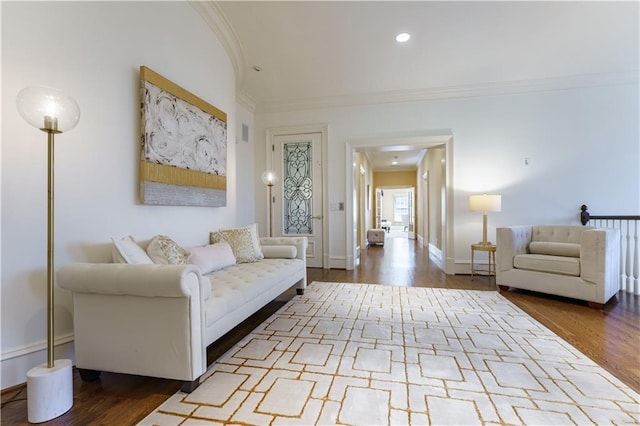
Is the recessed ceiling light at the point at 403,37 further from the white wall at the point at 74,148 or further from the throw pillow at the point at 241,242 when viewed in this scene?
the throw pillow at the point at 241,242

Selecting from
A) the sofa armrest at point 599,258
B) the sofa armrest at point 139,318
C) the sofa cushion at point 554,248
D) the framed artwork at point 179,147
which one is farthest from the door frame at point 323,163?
the sofa armrest at point 139,318

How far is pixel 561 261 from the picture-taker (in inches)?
127

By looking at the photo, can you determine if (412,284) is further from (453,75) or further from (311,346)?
(453,75)

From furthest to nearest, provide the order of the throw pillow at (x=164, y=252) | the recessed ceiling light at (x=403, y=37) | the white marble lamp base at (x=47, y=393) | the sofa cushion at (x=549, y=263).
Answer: the recessed ceiling light at (x=403, y=37) < the sofa cushion at (x=549, y=263) < the throw pillow at (x=164, y=252) < the white marble lamp base at (x=47, y=393)

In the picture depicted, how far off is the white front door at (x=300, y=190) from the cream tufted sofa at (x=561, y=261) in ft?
9.35

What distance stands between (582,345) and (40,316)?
11.7 ft

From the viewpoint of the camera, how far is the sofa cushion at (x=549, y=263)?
316 centimetres

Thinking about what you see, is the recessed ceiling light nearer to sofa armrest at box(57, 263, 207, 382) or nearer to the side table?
the side table

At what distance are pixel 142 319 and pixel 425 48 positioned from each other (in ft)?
13.1

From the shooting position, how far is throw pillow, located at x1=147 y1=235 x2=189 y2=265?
7.25ft

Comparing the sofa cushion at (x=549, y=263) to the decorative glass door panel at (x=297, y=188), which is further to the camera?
the decorative glass door panel at (x=297, y=188)

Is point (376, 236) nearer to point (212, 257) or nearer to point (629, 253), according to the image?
point (629, 253)

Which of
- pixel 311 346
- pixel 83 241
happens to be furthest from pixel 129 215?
pixel 311 346

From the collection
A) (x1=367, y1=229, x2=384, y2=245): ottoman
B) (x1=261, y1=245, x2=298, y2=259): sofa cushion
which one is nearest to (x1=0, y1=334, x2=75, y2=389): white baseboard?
(x1=261, y1=245, x2=298, y2=259): sofa cushion
